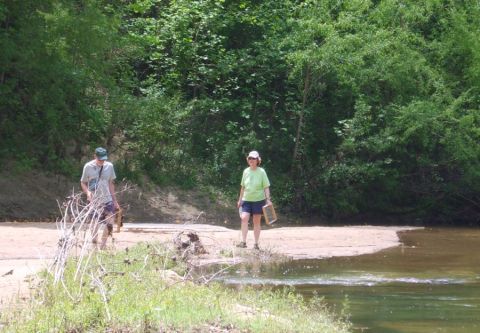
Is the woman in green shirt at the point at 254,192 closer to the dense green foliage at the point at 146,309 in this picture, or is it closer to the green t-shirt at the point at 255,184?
the green t-shirt at the point at 255,184

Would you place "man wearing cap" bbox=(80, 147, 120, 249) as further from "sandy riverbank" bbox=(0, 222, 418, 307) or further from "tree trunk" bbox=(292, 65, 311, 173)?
"tree trunk" bbox=(292, 65, 311, 173)

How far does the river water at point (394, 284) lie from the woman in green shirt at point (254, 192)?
1.11 meters

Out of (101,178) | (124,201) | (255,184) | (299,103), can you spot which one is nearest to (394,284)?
(255,184)

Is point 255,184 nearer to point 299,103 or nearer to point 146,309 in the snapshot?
point 146,309

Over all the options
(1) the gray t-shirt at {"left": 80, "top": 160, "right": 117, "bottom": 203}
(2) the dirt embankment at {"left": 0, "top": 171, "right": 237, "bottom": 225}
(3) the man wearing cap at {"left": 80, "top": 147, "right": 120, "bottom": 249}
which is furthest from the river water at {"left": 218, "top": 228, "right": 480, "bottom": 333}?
(2) the dirt embankment at {"left": 0, "top": 171, "right": 237, "bottom": 225}

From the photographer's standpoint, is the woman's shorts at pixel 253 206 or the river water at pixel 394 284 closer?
the river water at pixel 394 284

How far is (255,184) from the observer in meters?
15.9

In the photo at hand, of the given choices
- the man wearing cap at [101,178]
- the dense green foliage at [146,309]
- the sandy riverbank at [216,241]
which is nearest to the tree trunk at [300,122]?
the sandy riverbank at [216,241]

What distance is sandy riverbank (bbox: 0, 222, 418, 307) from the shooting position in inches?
537

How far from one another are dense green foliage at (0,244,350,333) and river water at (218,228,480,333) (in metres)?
1.19

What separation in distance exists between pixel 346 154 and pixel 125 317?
1883 centimetres

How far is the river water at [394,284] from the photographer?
10672 mm

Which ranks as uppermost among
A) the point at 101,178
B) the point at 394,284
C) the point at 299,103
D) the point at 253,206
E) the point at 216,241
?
the point at 299,103

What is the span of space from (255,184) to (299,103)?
11275 millimetres
